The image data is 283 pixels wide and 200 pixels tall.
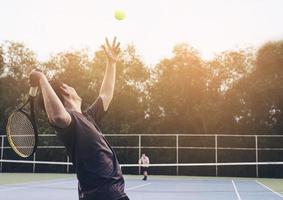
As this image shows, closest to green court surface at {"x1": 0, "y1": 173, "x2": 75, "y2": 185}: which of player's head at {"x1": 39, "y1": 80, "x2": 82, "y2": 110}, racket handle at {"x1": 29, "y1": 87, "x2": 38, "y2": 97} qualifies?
racket handle at {"x1": 29, "y1": 87, "x2": 38, "y2": 97}

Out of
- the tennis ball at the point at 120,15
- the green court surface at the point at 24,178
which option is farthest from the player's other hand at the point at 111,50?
the green court surface at the point at 24,178

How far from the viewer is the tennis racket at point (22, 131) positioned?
13.3 ft

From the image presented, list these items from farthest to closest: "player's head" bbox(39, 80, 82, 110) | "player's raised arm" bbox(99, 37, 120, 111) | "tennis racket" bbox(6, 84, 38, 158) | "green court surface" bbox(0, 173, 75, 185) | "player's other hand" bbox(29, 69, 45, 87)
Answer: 1. "green court surface" bbox(0, 173, 75, 185)
2. "player's raised arm" bbox(99, 37, 120, 111)
3. "tennis racket" bbox(6, 84, 38, 158)
4. "player's head" bbox(39, 80, 82, 110)
5. "player's other hand" bbox(29, 69, 45, 87)

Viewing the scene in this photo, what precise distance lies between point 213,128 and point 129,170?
5694 millimetres

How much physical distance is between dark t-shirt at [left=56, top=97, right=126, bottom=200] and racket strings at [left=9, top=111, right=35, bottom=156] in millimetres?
784

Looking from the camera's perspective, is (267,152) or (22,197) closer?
(22,197)

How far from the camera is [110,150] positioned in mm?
3445

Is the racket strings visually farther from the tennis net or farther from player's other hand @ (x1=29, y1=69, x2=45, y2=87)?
the tennis net

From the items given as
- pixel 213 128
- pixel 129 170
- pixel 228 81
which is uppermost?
pixel 228 81

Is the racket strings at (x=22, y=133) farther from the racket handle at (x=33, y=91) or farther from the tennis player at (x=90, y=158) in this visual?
the tennis player at (x=90, y=158)

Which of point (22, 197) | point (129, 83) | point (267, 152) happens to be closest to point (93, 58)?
point (129, 83)

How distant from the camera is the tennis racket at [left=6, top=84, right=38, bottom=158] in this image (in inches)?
159

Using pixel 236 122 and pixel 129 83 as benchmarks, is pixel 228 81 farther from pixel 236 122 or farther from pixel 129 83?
pixel 129 83

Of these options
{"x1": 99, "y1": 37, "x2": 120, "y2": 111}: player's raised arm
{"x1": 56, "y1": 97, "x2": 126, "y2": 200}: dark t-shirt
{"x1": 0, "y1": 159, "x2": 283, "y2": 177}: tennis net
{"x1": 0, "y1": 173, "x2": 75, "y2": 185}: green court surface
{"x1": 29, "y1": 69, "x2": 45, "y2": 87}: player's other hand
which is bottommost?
{"x1": 0, "y1": 173, "x2": 75, "y2": 185}: green court surface
